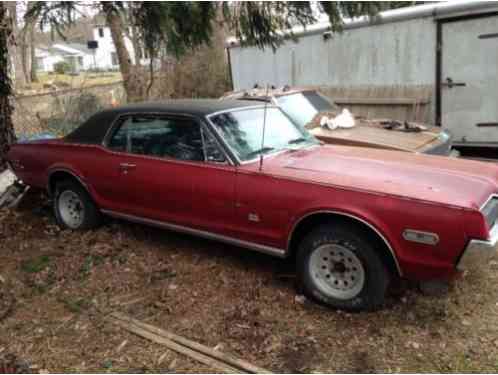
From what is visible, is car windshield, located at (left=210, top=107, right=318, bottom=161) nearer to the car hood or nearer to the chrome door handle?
the car hood

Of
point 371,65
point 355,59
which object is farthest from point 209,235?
point 355,59

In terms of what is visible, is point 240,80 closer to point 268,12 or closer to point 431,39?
point 431,39

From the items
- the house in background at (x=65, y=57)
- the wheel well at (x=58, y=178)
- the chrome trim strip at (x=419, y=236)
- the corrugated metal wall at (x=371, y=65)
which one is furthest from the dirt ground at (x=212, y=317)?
the house in background at (x=65, y=57)

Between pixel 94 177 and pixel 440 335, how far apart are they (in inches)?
139

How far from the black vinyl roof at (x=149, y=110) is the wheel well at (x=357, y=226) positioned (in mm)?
1391

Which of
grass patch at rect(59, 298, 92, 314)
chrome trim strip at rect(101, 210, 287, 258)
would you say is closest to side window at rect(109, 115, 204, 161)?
chrome trim strip at rect(101, 210, 287, 258)

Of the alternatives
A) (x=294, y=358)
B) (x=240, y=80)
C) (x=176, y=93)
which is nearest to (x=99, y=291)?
(x=294, y=358)

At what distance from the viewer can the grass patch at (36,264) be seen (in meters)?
4.47

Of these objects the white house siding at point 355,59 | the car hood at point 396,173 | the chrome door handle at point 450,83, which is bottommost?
the car hood at point 396,173

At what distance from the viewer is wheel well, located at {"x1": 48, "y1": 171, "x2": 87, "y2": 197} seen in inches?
202

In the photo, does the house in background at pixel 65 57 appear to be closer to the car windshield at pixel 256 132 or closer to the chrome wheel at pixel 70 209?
the chrome wheel at pixel 70 209

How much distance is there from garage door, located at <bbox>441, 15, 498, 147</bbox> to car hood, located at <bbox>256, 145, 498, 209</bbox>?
13.2 feet

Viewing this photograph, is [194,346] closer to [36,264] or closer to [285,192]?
[285,192]

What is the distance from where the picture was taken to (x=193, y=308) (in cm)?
365
